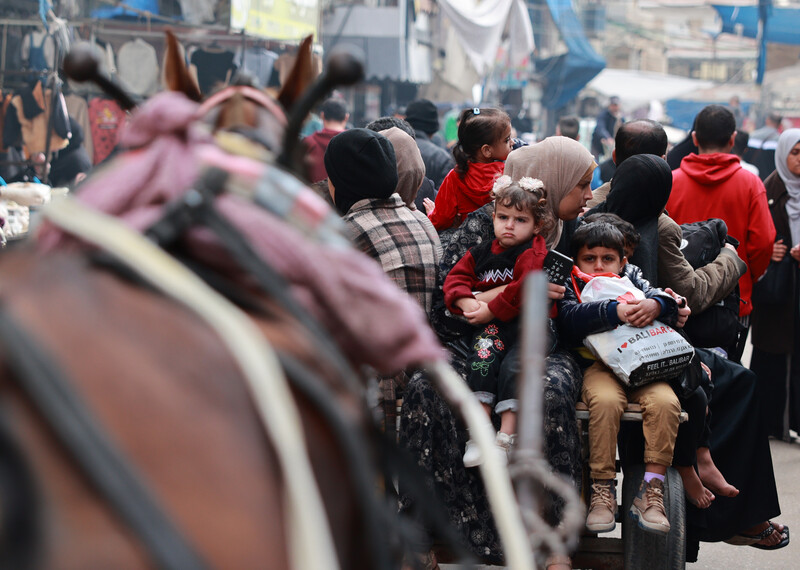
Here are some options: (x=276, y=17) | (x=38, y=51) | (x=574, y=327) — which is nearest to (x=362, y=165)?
(x=574, y=327)

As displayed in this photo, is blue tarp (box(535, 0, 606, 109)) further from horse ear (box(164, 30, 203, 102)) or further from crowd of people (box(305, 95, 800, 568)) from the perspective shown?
horse ear (box(164, 30, 203, 102))

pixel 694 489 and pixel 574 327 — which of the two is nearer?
pixel 574 327

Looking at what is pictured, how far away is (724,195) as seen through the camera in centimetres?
586

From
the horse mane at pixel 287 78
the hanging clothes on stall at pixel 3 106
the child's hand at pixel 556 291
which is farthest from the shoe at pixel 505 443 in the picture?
the hanging clothes on stall at pixel 3 106

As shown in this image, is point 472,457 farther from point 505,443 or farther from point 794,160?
point 794,160

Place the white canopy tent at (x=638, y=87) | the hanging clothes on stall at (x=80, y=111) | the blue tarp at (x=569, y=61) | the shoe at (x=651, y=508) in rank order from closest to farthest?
the shoe at (x=651, y=508) → the hanging clothes on stall at (x=80, y=111) → the blue tarp at (x=569, y=61) → the white canopy tent at (x=638, y=87)

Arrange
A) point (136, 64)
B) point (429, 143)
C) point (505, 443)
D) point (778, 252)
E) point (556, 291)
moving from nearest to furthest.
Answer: point (505, 443)
point (556, 291)
point (778, 252)
point (429, 143)
point (136, 64)

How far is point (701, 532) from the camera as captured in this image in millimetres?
4066

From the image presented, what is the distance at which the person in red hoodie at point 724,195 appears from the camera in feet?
19.2

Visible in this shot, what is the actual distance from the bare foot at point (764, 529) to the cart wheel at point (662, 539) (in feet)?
2.76

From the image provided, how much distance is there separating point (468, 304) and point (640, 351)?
0.67 meters

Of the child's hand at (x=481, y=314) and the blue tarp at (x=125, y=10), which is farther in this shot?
the blue tarp at (x=125, y=10)

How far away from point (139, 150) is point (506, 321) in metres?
2.42

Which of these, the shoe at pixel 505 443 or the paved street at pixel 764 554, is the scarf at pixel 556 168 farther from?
the paved street at pixel 764 554
